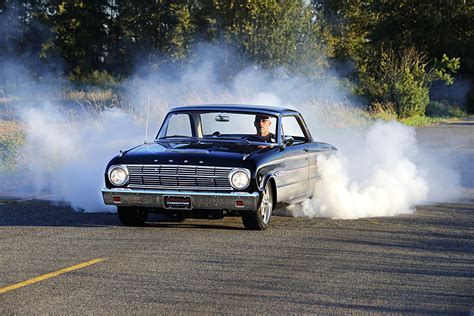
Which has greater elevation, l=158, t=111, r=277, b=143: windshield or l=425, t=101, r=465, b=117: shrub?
l=158, t=111, r=277, b=143: windshield

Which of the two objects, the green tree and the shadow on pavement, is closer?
the shadow on pavement

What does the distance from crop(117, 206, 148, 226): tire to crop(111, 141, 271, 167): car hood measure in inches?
20.8

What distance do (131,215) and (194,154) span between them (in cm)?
102

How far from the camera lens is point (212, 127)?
12062 mm

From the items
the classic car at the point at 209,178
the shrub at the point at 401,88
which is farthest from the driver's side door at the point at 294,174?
the shrub at the point at 401,88

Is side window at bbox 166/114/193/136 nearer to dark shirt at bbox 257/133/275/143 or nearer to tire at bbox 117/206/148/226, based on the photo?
dark shirt at bbox 257/133/275/143

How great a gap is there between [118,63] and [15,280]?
75.2 m

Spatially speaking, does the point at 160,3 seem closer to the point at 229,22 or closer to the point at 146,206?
the point at 229,22

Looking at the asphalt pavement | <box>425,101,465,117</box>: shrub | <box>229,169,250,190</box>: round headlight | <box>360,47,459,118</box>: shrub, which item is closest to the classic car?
<box>229,169,250,190</box>: round headlight

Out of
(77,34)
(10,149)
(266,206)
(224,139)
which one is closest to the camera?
(266,206)

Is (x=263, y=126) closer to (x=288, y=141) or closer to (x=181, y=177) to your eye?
(x=288, y=141)

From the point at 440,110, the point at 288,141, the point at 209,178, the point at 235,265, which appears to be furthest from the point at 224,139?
the point at 440,110

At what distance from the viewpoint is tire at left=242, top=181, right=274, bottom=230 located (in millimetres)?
10398

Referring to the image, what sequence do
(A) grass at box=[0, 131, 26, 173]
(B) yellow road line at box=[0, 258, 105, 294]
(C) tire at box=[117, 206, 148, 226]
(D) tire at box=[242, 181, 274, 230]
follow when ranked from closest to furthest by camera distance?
(B) yellow road line at box=[0, 258, 105, 294], (D) tire at box=[242, 181, 274, 230], (C) tire at box=[117, 206, 148, 226], (A) grass at box=[0, 131, 26, 173]
